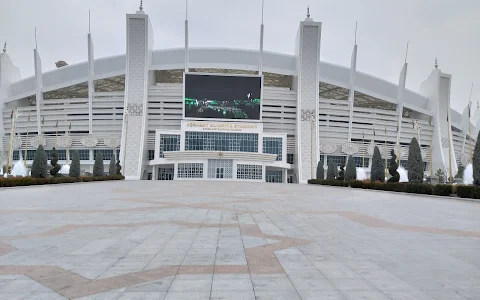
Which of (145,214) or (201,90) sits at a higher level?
(201,90)

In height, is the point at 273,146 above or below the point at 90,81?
below

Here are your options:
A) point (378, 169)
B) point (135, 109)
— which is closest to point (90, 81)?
point (135, 109)

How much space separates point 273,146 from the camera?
62.8m

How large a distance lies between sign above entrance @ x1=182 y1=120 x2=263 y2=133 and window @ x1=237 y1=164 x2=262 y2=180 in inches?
302

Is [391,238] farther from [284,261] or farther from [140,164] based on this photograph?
[140,164]

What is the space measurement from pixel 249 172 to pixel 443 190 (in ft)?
128

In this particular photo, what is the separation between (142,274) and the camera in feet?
13.8

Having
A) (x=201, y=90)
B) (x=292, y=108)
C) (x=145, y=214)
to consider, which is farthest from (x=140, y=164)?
(x=145, y=214)

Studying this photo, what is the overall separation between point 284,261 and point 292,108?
212 feet

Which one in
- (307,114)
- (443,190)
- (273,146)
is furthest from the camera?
(307,114)

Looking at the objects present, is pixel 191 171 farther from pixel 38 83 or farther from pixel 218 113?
pixel 38 83

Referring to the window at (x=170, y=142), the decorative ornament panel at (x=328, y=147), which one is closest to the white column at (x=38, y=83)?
the window at (x=170, y=142)

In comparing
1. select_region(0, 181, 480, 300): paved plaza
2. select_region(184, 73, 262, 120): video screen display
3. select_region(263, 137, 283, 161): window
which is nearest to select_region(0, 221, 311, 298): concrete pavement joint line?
select_region(0, 181, 480, 300): paved plaza

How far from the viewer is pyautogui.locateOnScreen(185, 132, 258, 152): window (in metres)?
60.5
